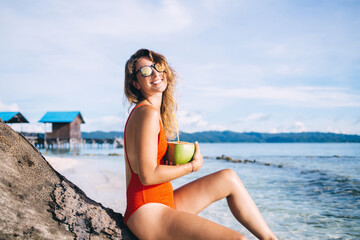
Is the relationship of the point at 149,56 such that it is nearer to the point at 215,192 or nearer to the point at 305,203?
the point at 215,192

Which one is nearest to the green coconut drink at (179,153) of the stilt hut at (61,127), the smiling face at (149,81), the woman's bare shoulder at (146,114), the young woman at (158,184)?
the young woman at (158,184)

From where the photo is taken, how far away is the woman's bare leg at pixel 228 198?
93.0 inches

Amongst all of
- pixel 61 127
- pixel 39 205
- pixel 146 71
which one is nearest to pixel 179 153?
pixel 146 71

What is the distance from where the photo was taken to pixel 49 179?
84.1 inches

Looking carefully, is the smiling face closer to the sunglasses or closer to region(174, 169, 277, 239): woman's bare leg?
the sunglasses

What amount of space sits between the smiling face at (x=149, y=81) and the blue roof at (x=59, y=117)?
143 ft

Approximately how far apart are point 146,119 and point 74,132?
4671 cm

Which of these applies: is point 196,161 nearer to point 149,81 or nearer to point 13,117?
point 149,81

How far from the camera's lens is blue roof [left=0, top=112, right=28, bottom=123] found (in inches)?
1435

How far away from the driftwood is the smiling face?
93cm

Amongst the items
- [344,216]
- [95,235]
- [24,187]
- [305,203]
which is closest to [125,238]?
[95,235]

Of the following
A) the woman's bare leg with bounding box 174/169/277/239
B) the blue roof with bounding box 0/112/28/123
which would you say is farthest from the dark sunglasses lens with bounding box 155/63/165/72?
the blue roof with bounding box 0/112/28/123

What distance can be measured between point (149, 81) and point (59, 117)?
45.2 metres

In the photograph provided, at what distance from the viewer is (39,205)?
6.41ft
